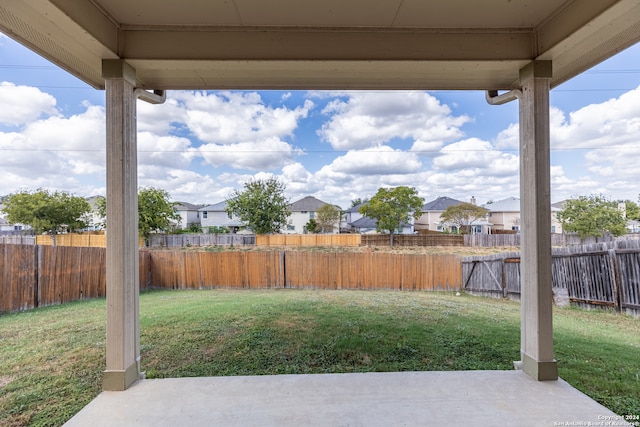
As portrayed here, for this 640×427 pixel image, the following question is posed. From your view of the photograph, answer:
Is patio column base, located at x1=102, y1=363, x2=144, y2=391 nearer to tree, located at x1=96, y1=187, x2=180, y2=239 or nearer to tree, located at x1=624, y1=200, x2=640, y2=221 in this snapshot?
tree, located at x1=96, y1=187, x2=180, y2=239

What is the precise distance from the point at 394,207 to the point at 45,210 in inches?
757

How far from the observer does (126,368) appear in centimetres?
216

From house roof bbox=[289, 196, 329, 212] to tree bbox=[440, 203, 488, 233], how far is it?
1258cm

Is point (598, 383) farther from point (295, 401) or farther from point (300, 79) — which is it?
point (300, 79)

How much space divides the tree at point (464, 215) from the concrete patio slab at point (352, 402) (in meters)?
24.0

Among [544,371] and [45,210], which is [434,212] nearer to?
[544,371]

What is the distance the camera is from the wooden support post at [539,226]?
2.23 meters

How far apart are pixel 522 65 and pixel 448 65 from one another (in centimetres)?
61

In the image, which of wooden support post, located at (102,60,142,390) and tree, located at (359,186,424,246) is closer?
wooden support post, located at (102,60,142,390)

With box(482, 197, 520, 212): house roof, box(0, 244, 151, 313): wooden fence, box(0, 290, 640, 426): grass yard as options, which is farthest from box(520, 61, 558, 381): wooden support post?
box(482, 197, 520, 212): house roof

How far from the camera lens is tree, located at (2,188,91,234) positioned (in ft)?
47.2

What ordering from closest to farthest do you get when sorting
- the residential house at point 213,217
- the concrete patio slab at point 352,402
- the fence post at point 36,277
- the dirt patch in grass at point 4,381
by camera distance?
the concrete patio slab at point 352,402, the dirt patch in grass at point 4,381, the fence post at point 36,277, the residential house at point 213,217

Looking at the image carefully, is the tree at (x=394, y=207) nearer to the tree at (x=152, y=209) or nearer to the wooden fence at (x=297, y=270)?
the wooden fence at (x=297, y=270)

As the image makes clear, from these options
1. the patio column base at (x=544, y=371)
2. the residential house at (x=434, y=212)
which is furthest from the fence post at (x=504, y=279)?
the residential house at (x=434, y=212)
